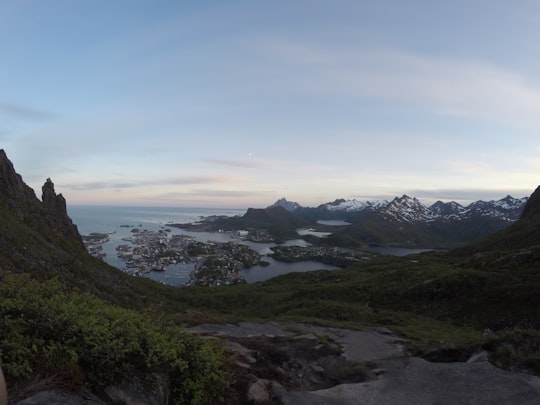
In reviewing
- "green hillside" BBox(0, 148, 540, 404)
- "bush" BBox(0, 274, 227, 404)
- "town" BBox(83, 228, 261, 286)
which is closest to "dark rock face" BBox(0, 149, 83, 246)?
"green hillside" BBox(0, 148, 540, 404)

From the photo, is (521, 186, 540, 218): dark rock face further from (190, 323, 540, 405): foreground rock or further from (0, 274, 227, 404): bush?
(0, 274, 227, 404): bush

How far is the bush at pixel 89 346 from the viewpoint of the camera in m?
6.68

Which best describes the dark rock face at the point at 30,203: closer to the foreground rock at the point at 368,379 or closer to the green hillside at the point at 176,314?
the green hillside at the point at 176,314

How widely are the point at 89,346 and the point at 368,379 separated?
37.9 ft

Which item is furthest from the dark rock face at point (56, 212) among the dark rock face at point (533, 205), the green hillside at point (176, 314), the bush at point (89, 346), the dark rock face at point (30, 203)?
the dark rock face at point (533, 205)

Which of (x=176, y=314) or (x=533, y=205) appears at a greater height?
(x=533, y=205)

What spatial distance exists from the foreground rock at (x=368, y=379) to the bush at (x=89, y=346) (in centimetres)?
228

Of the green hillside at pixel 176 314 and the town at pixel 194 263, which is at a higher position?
the green hillside at pixel 176 314

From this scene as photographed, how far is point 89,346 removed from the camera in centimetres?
721

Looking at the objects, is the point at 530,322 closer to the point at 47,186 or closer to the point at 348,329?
the point at 348,329

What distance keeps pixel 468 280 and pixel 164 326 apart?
132ft

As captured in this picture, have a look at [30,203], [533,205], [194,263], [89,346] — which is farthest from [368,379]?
[194,263]

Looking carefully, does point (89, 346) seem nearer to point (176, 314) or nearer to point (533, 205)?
point (176, 314)

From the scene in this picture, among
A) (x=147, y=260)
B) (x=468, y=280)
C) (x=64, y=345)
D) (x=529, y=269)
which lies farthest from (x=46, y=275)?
(x=147, y=260)
